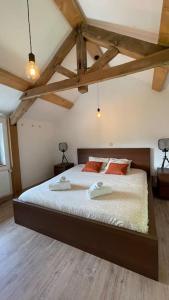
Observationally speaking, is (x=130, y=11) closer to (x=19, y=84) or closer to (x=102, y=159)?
(x=19, y=84)

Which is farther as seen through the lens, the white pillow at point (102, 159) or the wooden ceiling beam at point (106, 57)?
the white pillow at point (102, 159)

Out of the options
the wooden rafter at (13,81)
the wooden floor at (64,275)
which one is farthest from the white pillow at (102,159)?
the wooden rafter at (13,81)

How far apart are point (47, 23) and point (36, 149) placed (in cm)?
302

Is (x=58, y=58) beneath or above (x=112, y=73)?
above

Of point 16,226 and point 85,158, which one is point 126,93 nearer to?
point 85,158

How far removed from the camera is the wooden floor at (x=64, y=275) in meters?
1.42

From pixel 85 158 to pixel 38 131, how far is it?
1607 mm

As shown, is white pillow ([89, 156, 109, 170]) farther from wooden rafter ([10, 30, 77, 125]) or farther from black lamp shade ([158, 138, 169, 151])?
wooden rafter ([10, 30, 77, 125])

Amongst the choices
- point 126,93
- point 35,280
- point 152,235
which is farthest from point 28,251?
point 126,93

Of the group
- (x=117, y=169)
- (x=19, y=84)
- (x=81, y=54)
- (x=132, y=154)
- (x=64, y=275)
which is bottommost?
(x=64, y=275)

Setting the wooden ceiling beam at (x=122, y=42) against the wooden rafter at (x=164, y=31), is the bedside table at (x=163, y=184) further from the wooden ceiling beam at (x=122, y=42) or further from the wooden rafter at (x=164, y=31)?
the wooden ceiling beam at (x=122, y=42)

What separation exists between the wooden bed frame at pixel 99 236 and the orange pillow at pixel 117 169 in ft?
4.07

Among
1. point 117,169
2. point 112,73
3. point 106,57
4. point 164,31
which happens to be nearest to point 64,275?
point 117,169

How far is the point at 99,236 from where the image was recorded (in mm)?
1769
